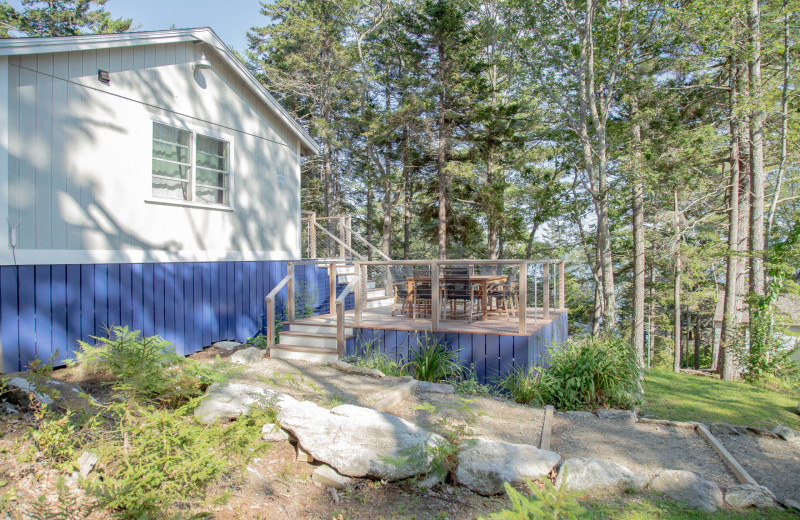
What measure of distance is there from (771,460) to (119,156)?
350 inches

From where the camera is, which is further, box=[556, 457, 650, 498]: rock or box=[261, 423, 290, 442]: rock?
box=[261, 423, 290, 442]: rock

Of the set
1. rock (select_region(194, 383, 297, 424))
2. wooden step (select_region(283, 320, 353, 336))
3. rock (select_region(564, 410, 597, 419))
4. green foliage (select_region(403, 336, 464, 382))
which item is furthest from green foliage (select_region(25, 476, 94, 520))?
wooden step (select_region(283, 320, 353, 336))

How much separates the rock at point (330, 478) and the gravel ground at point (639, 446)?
2.08m

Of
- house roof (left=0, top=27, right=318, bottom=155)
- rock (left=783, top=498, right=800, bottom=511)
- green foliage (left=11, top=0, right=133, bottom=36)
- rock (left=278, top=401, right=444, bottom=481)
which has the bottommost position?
rock (left=783, top=498, right=800, bottom=511)

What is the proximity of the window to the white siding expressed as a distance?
0.67ft

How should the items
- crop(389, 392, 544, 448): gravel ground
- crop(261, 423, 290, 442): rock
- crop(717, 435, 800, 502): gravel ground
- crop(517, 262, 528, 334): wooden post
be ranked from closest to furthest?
crop(261, 423, 290, 442): rock < crop(717, 435, 800, 502): gravel ground < crop(389, 392, 544, 448): gravel ground < crop(517, 262, 528, 334): wooden post

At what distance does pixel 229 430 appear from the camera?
315 centimetres

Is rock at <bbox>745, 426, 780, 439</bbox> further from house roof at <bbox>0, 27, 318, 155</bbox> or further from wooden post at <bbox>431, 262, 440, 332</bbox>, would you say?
house roof at <bbox>0, 27, 318, 155</bbox>

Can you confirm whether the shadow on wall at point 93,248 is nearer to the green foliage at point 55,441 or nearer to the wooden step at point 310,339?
the wooden step at point 310,339

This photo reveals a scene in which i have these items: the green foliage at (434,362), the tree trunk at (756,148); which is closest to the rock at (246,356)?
the green foliage at (434,362)

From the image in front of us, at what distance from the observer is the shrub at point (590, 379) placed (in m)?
5.98

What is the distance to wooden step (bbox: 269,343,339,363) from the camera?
733 cm

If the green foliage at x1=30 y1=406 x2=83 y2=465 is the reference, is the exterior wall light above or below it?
above

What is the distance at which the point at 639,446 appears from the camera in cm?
464
